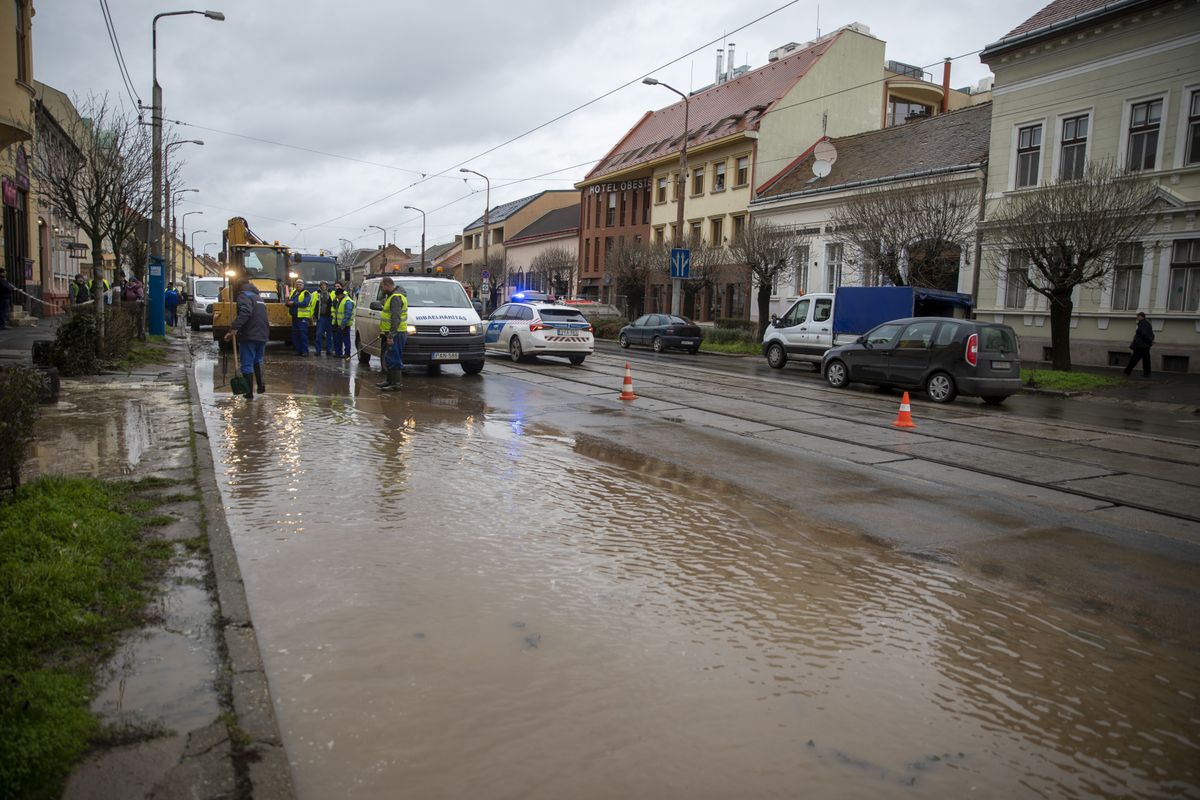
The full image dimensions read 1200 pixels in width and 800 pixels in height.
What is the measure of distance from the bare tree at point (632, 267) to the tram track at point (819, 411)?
17399mm

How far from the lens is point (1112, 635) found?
4430mm

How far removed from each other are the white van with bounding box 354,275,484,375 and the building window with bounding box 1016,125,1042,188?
19.6 metres

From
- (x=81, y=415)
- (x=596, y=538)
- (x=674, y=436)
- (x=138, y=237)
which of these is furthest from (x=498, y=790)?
(x=138, y=237)

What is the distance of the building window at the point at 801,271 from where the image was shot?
1468 inches

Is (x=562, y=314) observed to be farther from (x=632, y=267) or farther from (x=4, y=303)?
(x=632, y=267)

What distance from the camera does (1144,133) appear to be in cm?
2416

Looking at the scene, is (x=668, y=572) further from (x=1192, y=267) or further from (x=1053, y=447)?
(x=1192, y=267)

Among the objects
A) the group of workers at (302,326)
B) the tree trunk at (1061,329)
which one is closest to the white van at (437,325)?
the group of workers at (302,326)

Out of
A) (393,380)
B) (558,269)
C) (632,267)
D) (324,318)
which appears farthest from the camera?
(558,269)

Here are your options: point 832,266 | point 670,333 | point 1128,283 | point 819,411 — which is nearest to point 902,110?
point 832,266

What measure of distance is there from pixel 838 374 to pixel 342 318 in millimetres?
11441

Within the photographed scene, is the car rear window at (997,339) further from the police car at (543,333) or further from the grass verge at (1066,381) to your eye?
the police car at (543,333)

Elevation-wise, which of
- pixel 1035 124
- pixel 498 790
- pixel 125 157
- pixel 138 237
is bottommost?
pixel 498 790

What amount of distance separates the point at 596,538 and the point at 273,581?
6.77ft
